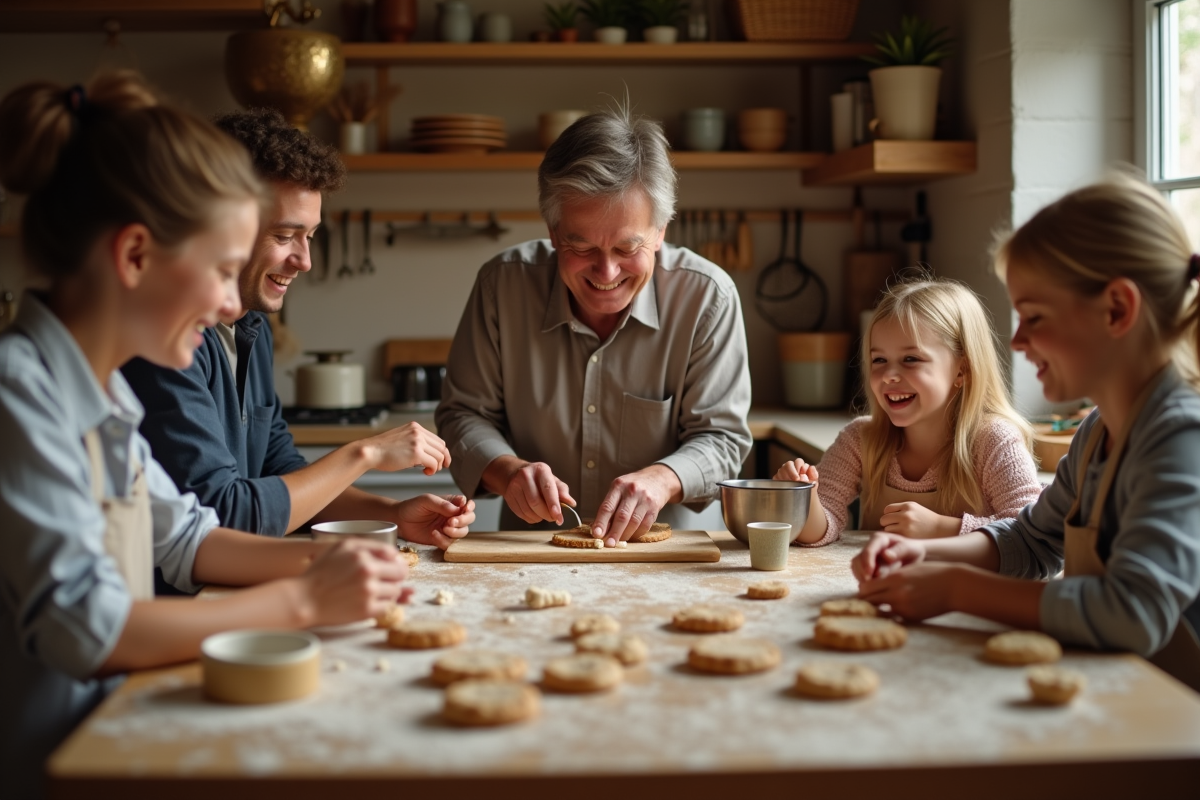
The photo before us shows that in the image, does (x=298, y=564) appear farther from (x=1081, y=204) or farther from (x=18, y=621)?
(x=1081, y=204)

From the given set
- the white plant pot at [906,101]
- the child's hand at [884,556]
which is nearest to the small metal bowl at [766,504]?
the child's hand at [884,556]

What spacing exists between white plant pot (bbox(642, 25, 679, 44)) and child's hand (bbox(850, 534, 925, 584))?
8.98 feet

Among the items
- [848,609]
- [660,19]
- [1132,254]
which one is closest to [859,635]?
[848,609]

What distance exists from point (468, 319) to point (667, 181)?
55 cm

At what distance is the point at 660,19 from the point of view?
3.96 metres

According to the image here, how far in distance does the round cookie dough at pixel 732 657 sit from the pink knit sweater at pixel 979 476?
2.25ft

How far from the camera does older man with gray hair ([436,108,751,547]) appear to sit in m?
2.23

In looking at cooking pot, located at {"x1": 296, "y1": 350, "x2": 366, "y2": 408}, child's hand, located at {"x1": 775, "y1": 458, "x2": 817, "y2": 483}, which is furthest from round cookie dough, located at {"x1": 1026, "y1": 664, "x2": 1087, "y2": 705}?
cooking pot, located at {"x1": 296, "y1": 350, "x2": 366, "y2": 408}

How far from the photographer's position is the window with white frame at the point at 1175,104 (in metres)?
2.85

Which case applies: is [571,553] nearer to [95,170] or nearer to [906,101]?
[95,170]

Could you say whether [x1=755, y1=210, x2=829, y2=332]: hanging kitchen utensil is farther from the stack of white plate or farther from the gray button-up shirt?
the gray button-up shirt

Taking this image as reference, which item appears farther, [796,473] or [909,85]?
[909,85]

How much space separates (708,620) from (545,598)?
0.23 metres

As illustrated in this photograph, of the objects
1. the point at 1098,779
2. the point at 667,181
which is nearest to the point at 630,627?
the point at 1098,779
